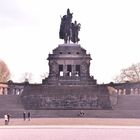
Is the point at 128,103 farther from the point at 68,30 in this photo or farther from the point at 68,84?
the point at 68,30

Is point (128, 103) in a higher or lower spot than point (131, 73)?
lower

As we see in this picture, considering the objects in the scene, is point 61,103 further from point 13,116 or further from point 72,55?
point 72,55

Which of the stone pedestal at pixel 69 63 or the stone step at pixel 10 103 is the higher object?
the stone pedestal at pixel 69 63

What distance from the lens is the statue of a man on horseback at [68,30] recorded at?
251 feet

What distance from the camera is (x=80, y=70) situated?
74.8 meters

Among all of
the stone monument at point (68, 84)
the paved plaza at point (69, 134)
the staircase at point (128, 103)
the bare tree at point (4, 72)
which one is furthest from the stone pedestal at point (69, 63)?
the paved plaza at point (69, 134)

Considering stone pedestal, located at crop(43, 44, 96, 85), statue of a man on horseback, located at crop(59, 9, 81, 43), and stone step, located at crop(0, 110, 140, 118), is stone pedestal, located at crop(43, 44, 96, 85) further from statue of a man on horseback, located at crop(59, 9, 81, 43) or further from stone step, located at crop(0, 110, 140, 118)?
stone step, located at crop(0, 110, 140, 118)

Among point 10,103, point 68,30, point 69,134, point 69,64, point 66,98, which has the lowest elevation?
point 69,134

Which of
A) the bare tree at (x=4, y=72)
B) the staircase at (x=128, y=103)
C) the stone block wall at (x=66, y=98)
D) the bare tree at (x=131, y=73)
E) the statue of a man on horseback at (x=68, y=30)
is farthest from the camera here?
the bare tree at (x=131, y=73)

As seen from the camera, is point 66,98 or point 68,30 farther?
point 68,30

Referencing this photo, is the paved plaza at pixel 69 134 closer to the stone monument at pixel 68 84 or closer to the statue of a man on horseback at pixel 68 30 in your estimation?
the stone monument at pixel 68 84

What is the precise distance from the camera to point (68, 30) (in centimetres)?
7631

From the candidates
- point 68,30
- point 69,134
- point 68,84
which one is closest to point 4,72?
point 68,30

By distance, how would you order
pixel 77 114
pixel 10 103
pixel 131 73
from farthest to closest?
1. pixel 131 73
2. pixel 10 103
3. pixel 77 114
